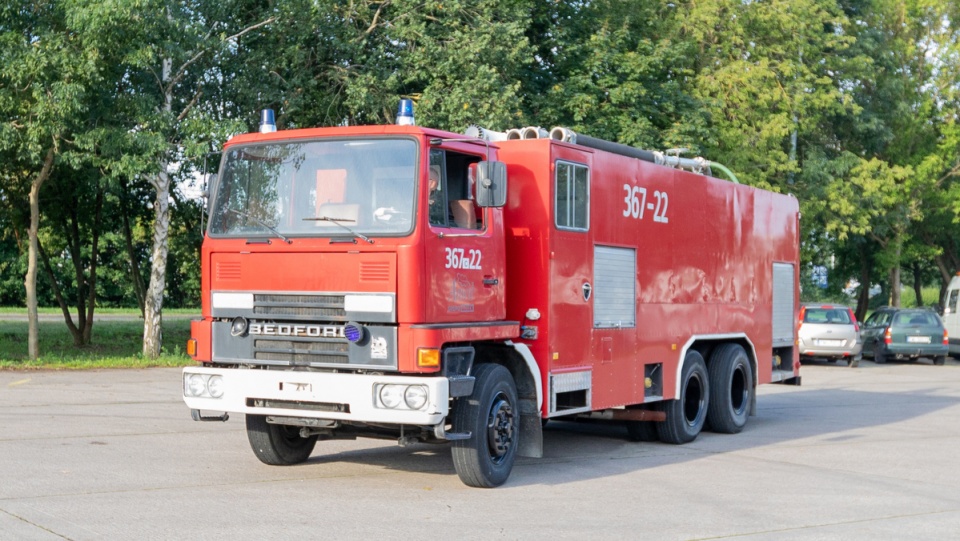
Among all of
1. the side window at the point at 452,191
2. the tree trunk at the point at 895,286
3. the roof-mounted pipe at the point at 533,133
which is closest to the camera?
the side window at the point at 452,191

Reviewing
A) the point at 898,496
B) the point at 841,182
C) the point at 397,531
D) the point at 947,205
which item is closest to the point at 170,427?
the point at 397,531

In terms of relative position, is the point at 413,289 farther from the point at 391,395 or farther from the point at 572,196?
the point at 572,196

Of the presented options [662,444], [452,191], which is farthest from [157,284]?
[452,191]

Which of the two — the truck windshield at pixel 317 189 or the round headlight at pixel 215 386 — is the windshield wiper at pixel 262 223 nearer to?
the truck windshield at pixel 317 189

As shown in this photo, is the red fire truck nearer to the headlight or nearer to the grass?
the headlight

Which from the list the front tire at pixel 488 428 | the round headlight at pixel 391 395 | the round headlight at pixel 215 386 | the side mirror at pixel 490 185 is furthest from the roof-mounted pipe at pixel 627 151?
the round headlight at pixel 215 386

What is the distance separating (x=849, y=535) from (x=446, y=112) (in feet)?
59.1

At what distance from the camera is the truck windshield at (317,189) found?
8.91 m

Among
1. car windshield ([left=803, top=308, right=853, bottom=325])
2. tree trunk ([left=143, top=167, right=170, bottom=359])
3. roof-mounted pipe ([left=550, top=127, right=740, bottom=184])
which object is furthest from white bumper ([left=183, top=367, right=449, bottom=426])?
car windshield ([left=803, top=308, right=853, bottom=325])

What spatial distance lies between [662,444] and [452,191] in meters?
5.17

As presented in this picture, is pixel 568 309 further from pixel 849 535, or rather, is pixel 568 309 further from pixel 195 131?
pixel 195 131

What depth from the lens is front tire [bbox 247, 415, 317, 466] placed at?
33.5 ft

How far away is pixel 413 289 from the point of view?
28.4 ft

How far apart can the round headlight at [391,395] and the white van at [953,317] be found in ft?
89.5
